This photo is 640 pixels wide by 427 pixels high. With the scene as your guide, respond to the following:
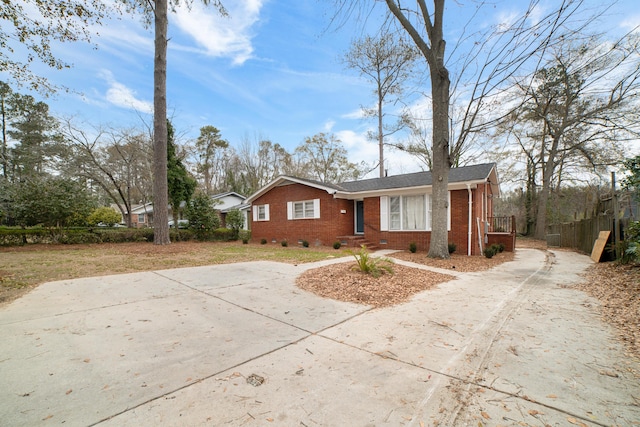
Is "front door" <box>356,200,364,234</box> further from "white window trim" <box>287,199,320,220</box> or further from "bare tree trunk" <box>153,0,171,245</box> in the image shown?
"bare tree trunk" <box>153,0,171,245</box>

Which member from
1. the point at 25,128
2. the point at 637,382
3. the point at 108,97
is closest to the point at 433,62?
the point at 637,382

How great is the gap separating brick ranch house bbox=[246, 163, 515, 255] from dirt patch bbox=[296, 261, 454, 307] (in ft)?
16.4

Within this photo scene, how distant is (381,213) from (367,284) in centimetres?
773

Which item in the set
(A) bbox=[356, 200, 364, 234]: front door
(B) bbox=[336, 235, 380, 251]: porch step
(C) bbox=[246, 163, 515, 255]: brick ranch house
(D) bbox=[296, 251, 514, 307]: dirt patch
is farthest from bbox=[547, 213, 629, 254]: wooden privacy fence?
(A) bbox=[356, 200, 364, 234]: front door

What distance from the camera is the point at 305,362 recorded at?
8.61 ft

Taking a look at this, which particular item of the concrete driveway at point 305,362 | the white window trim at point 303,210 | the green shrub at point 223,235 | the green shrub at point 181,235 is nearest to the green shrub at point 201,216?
the green shrub at point 181,235

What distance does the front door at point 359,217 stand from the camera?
47.8 feet

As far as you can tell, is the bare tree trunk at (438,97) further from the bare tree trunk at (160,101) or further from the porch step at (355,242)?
the bare tree trunk at (160,101)

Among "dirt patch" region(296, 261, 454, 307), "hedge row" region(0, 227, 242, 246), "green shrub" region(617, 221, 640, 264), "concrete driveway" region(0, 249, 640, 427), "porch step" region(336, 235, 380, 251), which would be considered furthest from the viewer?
"porch step" region(336, 235, 380, 251)

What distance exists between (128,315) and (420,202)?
10.9 metres

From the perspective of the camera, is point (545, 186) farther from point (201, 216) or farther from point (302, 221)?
point (201, 216)

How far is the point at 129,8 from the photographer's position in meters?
11.7

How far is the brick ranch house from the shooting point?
10.9 meters

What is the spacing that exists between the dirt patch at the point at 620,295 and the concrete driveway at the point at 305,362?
173 millimetres
